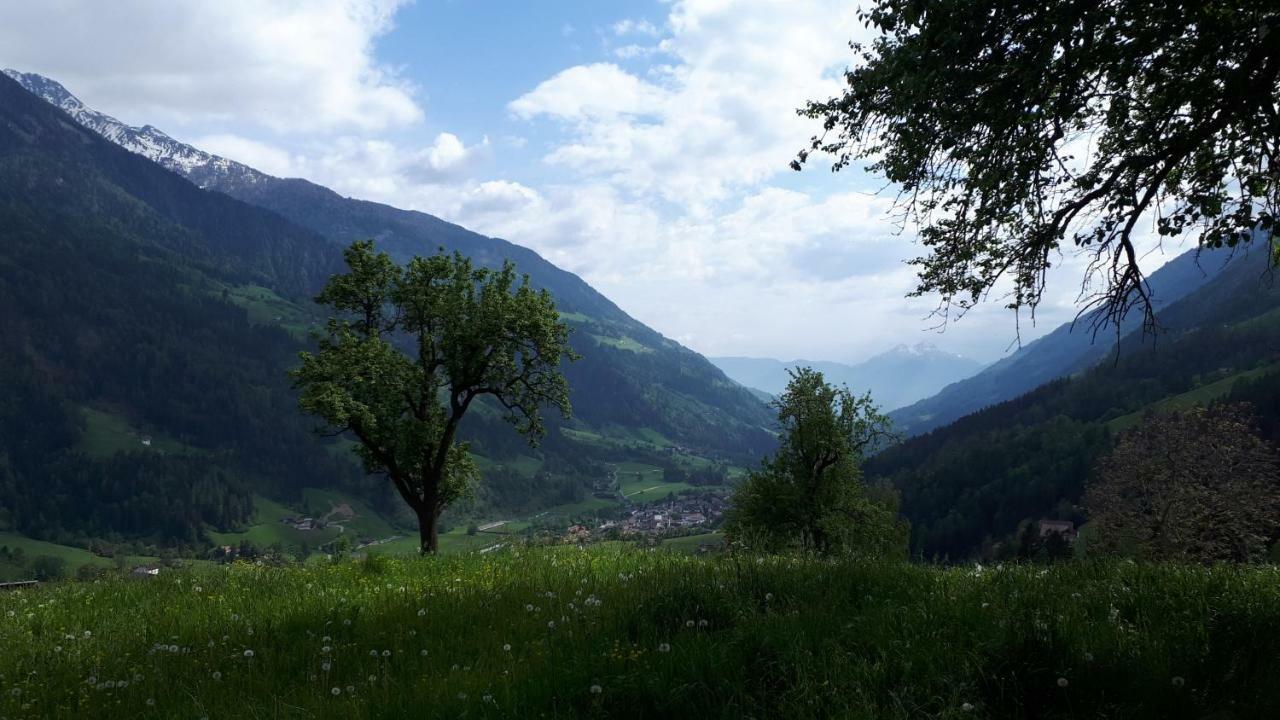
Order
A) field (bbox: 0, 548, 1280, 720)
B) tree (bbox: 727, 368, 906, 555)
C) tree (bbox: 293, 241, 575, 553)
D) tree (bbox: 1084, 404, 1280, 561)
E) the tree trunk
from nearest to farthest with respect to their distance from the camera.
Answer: field (bbox: 0, 548, 1280, 720), tree (bbox: 293, 241, 575, 553), the tree trunk, tree (bbox: 1084, 404, 1280, 561), tree (bbox: 727, 368, 906, 555)

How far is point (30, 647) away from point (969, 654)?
10099 millimetres

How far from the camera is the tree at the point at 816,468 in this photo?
151 ft

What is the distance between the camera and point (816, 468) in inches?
1875

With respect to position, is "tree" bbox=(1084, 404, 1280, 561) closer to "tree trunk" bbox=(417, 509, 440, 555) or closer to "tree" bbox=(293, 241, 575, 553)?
"tree" bbox=(293, 241, 575, 553)

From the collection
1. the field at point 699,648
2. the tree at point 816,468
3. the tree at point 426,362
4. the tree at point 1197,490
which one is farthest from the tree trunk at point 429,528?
the tree at point 1197,490

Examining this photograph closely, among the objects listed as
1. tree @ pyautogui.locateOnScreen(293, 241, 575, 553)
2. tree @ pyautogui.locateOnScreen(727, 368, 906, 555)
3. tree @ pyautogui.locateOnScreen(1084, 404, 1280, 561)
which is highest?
tree @ pyautogui.locateOnScreen(293, 241, 575, 553)

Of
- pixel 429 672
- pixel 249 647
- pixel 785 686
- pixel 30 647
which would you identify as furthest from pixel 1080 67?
pixel 30 647

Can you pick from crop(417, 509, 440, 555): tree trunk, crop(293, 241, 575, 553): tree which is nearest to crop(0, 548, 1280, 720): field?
crop(293, 241, 575, 553): tree

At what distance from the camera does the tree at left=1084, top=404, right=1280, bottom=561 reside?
37.0m

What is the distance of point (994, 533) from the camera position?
164750 millimetres

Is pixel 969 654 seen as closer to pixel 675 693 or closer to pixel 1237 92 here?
pixel 675 693

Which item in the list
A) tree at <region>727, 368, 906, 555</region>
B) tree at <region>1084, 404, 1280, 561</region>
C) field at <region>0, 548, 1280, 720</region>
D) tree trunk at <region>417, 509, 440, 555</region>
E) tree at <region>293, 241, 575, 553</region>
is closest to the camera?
field at <region>0, 548, 1280, 720</region>

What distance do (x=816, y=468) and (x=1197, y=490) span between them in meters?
21.8

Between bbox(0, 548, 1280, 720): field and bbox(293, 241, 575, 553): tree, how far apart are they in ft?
63.6
